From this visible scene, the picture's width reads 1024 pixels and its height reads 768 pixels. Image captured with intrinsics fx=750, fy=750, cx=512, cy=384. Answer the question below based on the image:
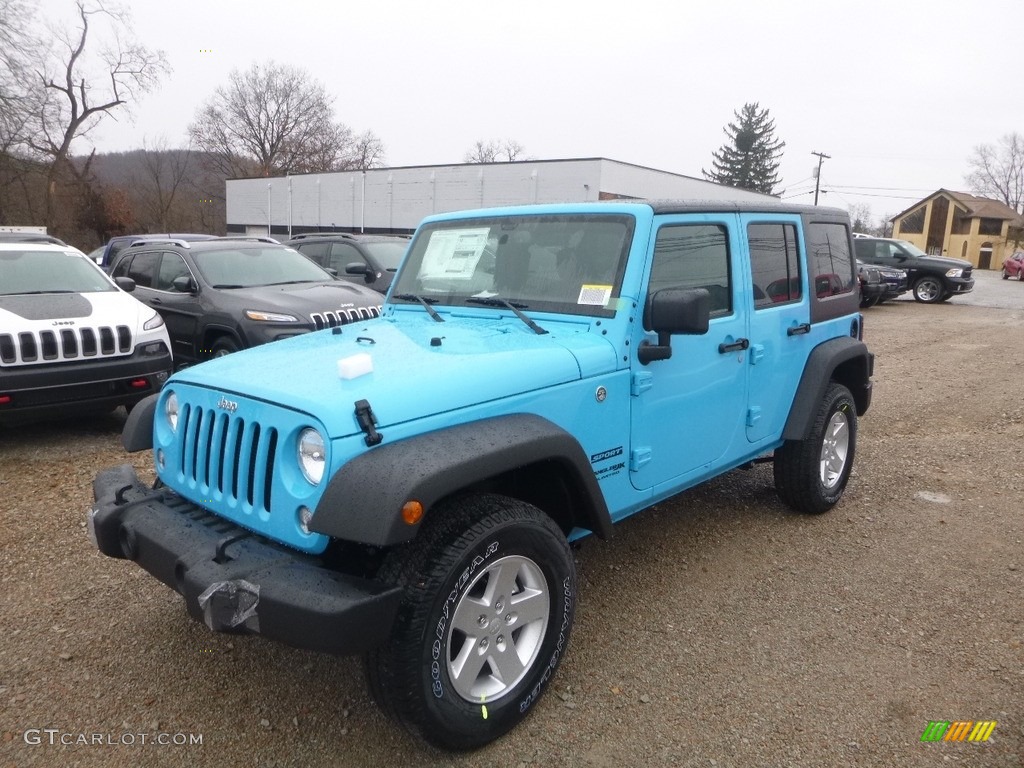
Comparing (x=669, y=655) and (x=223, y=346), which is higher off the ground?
(x=223, y=346)

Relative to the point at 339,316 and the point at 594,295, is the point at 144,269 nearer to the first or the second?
the point at 339,316

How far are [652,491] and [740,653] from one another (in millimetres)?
784

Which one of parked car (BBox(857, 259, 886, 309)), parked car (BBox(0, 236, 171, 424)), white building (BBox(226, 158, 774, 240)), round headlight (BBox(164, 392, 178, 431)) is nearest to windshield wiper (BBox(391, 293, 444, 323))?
round headlight (BBox(164, 392, 178, 431))

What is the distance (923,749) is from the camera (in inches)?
105

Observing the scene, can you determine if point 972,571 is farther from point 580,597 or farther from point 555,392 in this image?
point 555,392

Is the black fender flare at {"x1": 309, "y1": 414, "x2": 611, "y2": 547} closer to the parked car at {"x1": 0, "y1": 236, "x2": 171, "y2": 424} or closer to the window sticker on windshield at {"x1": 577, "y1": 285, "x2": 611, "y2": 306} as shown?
the window sticker on windshield at {"x1": 577, "y1": 285, "x2": 611, "y2": 306}

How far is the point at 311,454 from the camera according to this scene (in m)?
2.39

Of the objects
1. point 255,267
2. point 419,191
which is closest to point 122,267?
point 255,267

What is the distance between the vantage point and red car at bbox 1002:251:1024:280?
3547 centimetres

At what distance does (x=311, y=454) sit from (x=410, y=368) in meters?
0.49

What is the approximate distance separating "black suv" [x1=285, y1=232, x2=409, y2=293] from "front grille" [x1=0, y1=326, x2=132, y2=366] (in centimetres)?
452

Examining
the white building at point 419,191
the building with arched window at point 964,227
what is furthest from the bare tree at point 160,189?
the building with arched window at point 964,227

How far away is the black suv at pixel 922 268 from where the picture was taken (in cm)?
2105

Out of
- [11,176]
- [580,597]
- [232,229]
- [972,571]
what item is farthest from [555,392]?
[232,229]
